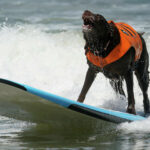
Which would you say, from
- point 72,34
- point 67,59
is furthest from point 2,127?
point 72,34

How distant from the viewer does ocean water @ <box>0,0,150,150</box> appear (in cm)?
500

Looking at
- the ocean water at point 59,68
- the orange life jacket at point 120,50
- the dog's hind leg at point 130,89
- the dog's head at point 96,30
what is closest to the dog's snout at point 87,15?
the dog's head at point 96,30

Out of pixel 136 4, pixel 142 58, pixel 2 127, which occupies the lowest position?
pixel 2 127

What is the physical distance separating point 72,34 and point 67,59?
1.87 m

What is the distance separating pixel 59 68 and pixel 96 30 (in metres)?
5.28

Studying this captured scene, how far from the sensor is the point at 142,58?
604 centimetres

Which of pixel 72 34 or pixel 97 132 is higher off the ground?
pixel 72 34

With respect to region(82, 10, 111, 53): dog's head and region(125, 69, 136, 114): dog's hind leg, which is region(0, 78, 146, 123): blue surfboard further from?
region(82, 10, 111, 53): dog's head

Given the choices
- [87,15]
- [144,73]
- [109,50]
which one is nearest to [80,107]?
[109,50]

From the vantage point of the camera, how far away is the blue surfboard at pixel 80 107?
15.8 feet

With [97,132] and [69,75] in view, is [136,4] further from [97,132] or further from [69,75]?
[97,132]

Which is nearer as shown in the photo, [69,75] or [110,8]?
[69,75]

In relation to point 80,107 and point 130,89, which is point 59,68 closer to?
point 130,89

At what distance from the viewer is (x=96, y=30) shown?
5.39m
